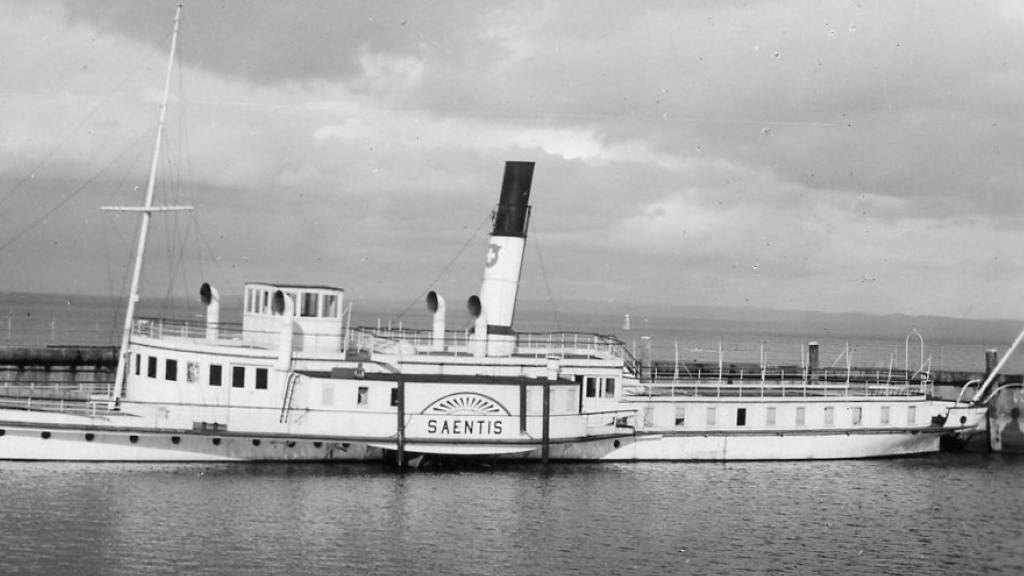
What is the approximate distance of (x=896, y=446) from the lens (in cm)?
4100

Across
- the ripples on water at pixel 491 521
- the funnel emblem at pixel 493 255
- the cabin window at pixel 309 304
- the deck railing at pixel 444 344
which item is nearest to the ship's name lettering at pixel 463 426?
the ripples on water at pixel 491 521

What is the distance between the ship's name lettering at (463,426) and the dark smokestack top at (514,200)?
6.78m

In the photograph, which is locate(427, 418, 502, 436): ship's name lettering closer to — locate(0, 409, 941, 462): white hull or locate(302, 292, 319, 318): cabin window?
locate(0, 409, 941, 462): white hull

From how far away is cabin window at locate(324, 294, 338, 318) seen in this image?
1415 inches

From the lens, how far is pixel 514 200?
3809 centimetres

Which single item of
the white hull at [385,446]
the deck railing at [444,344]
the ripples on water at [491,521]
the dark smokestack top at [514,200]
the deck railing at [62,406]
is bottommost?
the ripples on water at [491,521]

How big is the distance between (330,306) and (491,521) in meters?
10.4

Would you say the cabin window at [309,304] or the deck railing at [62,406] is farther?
the cabin window at [309,304]

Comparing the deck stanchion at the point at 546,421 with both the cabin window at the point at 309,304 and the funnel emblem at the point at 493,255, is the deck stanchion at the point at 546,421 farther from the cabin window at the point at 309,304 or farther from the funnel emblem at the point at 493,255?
the cabin window at the point at 309,304

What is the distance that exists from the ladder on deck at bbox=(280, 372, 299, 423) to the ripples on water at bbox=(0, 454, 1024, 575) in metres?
1.63

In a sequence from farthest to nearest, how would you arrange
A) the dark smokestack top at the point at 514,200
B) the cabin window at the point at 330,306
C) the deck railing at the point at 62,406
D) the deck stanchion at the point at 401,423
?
1. the dark smokestack top at the point at 514,200
2. the cabin window at the point at 330,306
3. the deck stanchion at the point at 401,423
4. the deck railing at the point at 62,406

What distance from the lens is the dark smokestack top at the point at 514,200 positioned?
37969mm

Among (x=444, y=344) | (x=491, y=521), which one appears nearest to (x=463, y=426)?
(x=444, y=344)

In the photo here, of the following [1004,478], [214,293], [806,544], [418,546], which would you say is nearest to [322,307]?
[214,293]
